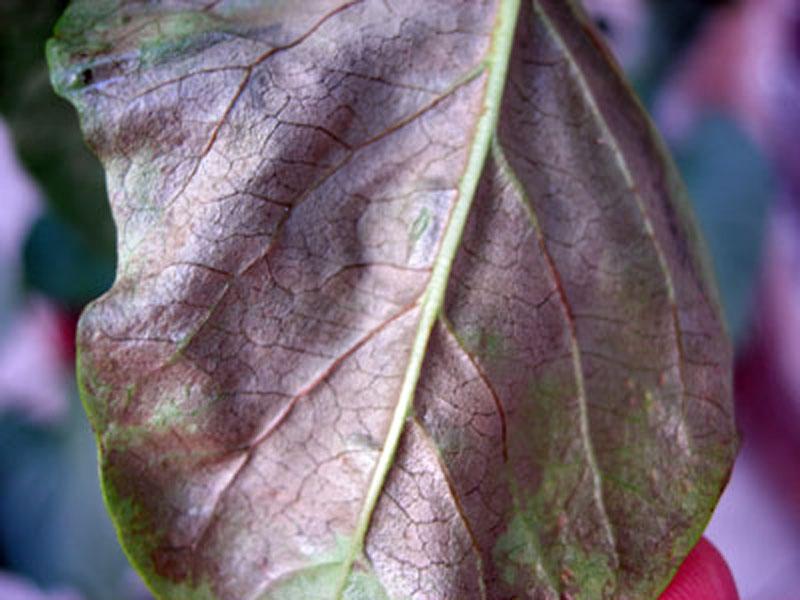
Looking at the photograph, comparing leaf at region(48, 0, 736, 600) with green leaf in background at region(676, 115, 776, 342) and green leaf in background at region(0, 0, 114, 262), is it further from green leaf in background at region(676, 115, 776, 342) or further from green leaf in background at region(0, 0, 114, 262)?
green leaf in background at region(676, 115, 776, 342)

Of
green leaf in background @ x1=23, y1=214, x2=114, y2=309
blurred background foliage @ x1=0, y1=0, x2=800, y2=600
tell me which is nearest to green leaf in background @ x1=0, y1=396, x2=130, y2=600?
blurred background foliage @ x1=0, y1=0, x2=800, y2=600

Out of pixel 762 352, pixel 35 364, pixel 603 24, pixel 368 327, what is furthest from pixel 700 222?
pixel 35 364

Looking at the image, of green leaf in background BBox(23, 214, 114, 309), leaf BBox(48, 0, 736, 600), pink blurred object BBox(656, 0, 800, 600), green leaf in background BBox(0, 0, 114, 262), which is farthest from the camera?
pink blurred object BBox(656, 0, 800, 600)

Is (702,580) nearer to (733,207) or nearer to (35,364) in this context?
(733,207)

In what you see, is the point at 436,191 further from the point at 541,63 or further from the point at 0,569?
the point at 0,569

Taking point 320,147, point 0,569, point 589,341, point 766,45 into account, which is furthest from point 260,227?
point 766,45

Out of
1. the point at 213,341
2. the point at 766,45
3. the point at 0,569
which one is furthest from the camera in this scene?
the point at 766,45

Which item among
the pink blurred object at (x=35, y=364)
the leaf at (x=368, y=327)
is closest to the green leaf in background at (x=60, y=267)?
the pink blurred object at (x=35, y=364)
